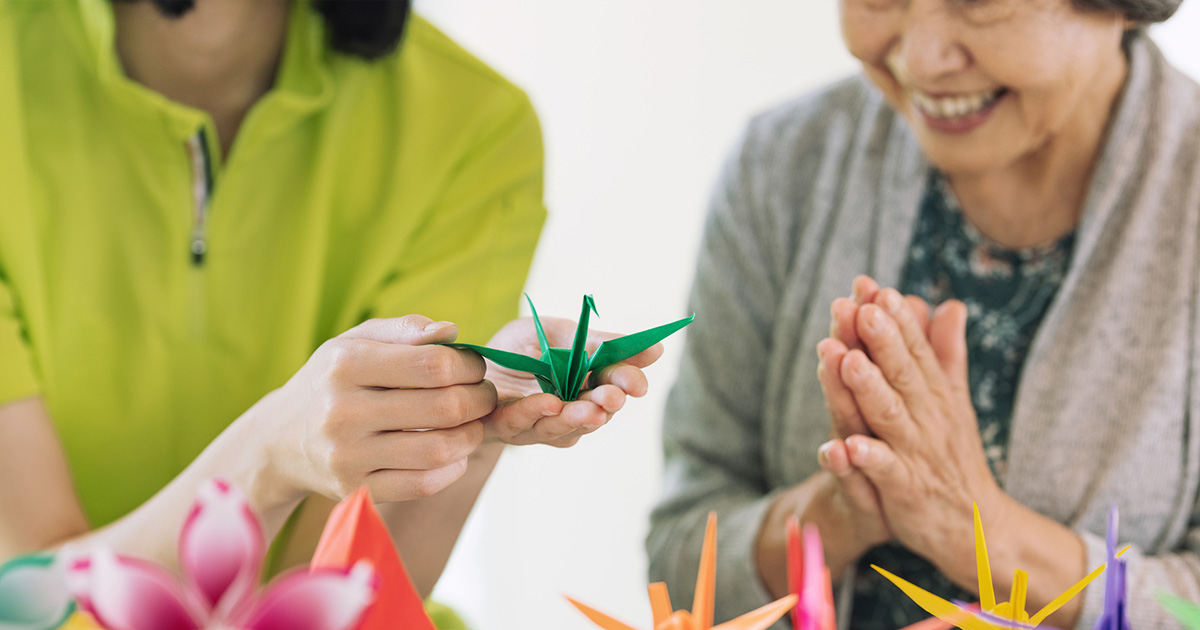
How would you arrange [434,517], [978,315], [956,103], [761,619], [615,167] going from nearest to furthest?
[761,619] → [434,517] → [956,103] → [978,315] → [615,167]

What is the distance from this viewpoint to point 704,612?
41cm

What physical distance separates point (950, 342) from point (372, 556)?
547 mm

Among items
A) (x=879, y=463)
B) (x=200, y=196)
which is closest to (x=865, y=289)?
(x=879, y=463)

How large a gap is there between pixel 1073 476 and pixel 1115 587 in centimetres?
51

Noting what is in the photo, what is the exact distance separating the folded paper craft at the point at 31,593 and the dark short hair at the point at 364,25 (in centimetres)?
64

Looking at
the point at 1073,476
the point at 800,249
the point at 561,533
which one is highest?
the point at 800,249

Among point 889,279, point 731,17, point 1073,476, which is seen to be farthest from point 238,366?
point 731,17

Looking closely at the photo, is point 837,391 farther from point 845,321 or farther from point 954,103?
point 954,103

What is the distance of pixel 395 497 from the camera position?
528 mm

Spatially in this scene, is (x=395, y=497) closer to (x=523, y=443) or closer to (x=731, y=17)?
(x=523, y=443)

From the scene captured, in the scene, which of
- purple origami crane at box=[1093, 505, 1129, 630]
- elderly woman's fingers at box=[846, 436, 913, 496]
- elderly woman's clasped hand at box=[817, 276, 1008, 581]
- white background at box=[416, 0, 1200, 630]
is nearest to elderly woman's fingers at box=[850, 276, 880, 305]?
elderly woman's clasped hand at box=[817, 276, 1008, 581]

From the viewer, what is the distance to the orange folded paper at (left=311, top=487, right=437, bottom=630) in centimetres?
34

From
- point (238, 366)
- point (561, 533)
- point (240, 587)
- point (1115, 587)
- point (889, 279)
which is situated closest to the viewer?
point (240, 587)

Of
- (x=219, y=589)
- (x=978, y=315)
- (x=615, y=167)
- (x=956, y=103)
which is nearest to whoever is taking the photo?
(x=219, y=589)
